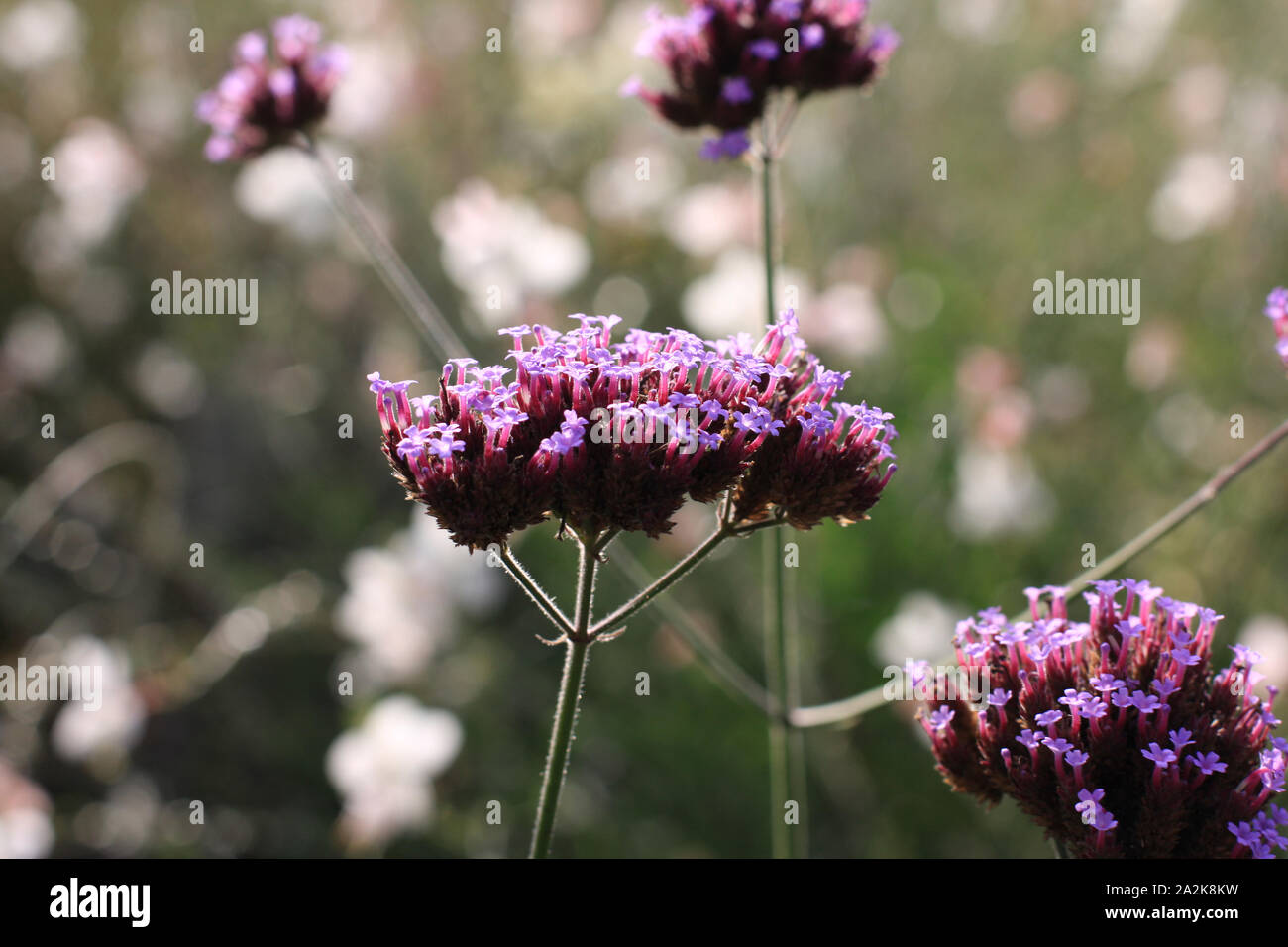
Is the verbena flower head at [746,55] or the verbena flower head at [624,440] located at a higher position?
the verbena flower head at [746,55]

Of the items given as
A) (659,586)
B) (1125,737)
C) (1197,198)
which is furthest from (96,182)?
(1125,737)

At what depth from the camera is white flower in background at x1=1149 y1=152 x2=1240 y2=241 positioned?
16.7ft

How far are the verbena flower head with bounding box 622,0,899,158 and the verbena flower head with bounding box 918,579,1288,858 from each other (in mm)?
1358

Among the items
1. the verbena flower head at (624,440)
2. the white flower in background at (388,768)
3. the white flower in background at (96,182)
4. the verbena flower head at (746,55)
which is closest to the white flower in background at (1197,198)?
the verbena flower head at (746,55)

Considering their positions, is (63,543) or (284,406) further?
(284,406)

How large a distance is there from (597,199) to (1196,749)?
4273 mm

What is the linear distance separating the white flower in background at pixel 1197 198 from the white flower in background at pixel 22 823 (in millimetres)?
5397

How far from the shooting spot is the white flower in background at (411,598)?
4.02 m

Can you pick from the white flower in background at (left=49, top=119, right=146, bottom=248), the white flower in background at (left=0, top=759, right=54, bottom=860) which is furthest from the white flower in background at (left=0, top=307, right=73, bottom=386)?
the white flower in background at (left=0, top=759, right=54, bottom=860)

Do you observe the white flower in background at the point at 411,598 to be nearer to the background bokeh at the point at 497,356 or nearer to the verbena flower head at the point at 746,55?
the background bokeh at the point at 497,356

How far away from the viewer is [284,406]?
18.0ft

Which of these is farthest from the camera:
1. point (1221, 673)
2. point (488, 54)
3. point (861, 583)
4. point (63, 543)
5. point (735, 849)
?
point (488, 54)
